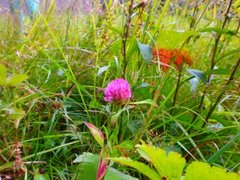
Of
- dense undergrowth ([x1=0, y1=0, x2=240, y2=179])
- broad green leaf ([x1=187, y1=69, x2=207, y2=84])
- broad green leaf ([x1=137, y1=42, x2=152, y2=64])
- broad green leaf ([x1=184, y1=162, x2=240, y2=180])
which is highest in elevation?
broad green leaf ([x1=137, y1=42, x2=152, y2=64])

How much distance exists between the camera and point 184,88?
4.02 ft

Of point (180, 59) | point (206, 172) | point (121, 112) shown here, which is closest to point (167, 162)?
point (206, 172)

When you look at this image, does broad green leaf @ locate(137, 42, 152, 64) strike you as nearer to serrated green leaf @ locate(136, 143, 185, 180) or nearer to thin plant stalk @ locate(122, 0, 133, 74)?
thin plant stalk @ locate(122, 0, 133, 74)

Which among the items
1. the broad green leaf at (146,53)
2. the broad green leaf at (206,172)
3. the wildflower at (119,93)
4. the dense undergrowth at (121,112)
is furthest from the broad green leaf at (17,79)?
the broad green leaf at (206,172)

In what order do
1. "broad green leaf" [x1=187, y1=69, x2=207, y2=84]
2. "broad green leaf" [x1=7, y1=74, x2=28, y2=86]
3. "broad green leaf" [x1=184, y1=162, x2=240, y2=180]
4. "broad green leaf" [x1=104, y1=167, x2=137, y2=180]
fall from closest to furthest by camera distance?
1. "broad green leaf" [x1=184, y1=162, x2=240, y2=180]
2. "broad green leaf" [x1=104, y1=167, x2=137, y2=180]
3. "broad green leaf" [x1=7, y1=74, x2=28, y2=86]
4. "broad green leaf" [x1=187, y1=69, x2=207, y2=84]

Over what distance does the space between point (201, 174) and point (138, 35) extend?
80 cm

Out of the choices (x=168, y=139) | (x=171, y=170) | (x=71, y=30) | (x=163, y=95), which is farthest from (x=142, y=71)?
(x=71, y=30)

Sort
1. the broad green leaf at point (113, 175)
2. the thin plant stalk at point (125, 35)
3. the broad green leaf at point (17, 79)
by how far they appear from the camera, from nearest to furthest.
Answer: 1. the broad green leaf at point (113, 175)
2. the broad green leaf at point (17, 79)
3. the thin plant stalk at point (125, 35)

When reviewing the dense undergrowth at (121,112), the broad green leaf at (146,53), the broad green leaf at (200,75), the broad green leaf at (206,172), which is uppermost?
the broad green leaf at (146,53)

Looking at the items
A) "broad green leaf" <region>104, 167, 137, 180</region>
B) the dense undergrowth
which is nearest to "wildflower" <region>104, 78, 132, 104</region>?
the dense undergrowth

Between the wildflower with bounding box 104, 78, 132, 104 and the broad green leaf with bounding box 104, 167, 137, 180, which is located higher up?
the wildflower with bounding box 104, 78, 132, 104

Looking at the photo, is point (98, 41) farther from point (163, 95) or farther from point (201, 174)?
point (201, 174)

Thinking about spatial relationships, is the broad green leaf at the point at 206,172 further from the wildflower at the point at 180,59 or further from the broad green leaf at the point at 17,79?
the wildflower at the point at 180,59

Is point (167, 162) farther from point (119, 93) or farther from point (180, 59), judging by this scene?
point (180, 59)
